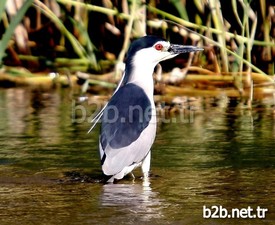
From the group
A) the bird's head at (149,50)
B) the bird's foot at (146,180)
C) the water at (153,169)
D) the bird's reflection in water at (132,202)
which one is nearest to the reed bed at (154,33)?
the water at (153,169)

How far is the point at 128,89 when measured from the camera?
759 centimetres

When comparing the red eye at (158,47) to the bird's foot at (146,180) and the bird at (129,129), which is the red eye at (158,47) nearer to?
the bird at (129,129)

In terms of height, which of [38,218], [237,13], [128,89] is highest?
[237,13]

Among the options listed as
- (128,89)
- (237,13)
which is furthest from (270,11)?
(128,89)

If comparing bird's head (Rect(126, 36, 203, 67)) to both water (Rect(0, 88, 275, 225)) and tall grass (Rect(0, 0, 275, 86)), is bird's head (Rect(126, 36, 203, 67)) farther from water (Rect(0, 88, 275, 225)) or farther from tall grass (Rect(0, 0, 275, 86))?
tall grass (Rect(0, 0, 275, 86))

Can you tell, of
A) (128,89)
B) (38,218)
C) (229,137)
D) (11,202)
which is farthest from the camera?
(229,137)

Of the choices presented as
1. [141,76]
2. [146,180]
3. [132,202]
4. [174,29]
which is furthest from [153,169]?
[174,29]

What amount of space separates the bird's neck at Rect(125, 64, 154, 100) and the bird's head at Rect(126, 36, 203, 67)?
39mm

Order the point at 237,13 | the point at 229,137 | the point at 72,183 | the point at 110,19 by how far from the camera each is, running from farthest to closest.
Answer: the point at 110,19 → the point at 237,13 → the point at 229,137 → the point at 72,183

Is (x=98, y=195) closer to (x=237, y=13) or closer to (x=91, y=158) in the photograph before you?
(x=91, y=158)

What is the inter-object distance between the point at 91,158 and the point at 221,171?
1057mm

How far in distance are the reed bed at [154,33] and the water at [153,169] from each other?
51cm

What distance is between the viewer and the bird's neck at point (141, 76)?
779 centimetres

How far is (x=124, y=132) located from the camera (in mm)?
7176
